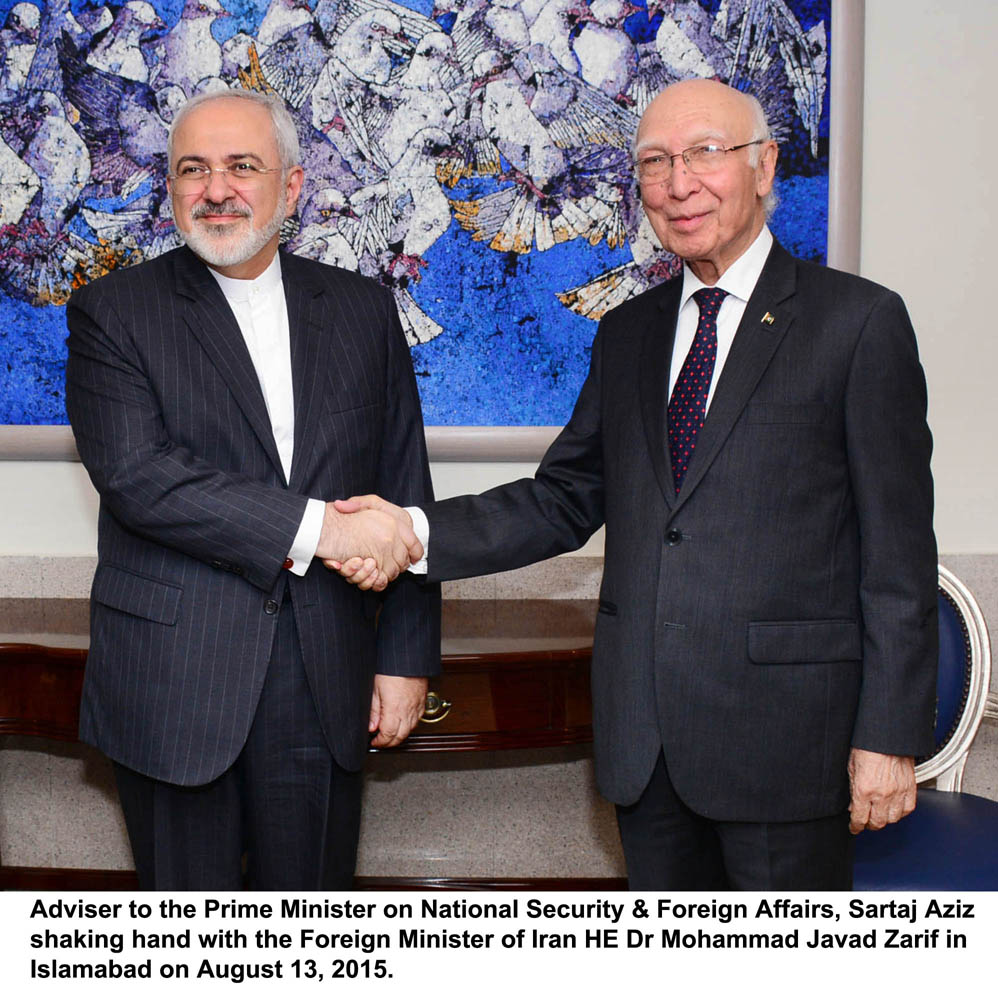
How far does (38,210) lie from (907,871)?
248 centimetres

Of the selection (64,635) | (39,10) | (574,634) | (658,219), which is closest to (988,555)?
(574,634)

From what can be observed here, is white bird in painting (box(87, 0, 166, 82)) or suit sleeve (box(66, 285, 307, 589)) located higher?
white bird in painting (box(87, 0, 166, 82))

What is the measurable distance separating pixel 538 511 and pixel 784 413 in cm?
56

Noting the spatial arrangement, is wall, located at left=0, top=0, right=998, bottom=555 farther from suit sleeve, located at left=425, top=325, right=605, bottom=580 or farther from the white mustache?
the white mustache

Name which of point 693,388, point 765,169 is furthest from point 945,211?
point 693,388

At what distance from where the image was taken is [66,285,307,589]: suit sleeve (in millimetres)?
1745

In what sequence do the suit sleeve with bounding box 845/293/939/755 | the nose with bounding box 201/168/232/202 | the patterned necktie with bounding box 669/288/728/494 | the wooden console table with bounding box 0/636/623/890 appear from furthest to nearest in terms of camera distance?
the wooden console table with bounding box 0/636/623/890 < the nose with bounding box 201/168/232/202 < the patterned necktie with bounding box 669/288/728/494 < the suit sleeve with bounding box 845/293/939/755

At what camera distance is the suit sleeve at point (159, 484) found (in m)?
1.75

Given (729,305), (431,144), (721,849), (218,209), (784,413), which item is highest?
(431,144)

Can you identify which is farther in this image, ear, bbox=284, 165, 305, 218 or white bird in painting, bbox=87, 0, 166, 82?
white bird in painting, bbox=87, 0, 166, 82

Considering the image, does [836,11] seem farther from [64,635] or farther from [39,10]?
[64,635]

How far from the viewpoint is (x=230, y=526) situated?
5.72 feet

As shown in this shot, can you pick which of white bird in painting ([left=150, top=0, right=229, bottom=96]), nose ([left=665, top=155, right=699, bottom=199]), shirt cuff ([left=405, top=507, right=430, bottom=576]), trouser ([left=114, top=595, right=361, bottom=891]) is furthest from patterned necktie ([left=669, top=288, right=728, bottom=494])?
white bird in painting ([left=150, top=0, right=229, bottom=96])

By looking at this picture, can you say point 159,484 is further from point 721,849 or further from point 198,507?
point 721,849
